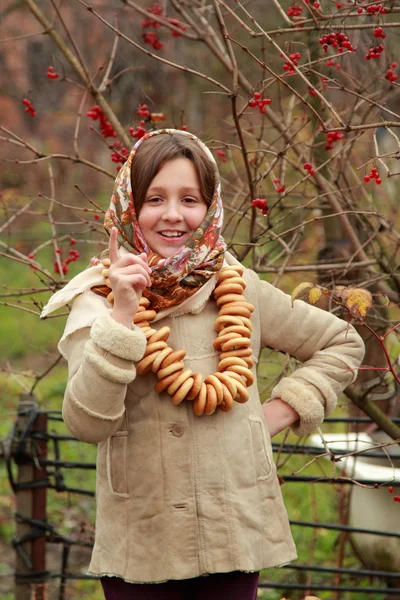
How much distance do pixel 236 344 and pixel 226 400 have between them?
5.5 inches

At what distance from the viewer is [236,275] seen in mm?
→ 2229

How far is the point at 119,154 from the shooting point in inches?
113

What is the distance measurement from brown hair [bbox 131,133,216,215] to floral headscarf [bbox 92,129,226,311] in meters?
0.02

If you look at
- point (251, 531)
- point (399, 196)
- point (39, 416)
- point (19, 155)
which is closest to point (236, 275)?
point (251, 531)

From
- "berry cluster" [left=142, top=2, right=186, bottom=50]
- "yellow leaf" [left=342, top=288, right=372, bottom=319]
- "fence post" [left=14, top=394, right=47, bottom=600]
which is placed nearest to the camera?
"yellow leaf" [left=342, top=288, right=372, bottom=319]

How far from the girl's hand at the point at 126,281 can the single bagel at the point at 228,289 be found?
10.8 inches

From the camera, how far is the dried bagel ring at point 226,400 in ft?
6.78

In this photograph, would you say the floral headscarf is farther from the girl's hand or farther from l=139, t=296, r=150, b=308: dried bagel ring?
the girl's hand

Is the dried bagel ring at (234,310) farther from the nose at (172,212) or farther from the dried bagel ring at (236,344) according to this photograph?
the nose at (172,212)

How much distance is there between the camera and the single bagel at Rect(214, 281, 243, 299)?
2.19 metres

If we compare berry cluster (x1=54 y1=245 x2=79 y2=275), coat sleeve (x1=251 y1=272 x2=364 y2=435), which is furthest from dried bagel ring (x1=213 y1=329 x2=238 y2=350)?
berry cluster (x1=54 y1=245 x2=79 y2=275)

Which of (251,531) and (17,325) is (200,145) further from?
(17,325)

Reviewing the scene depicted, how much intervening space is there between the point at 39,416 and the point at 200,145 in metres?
1.78

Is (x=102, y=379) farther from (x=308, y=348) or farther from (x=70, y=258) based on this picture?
(x=70, y=258)
